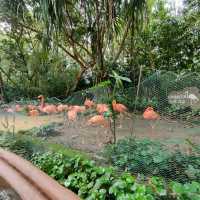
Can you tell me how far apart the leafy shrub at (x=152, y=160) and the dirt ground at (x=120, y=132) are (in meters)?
0.23

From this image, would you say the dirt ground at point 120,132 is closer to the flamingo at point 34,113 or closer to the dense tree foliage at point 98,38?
the flamingo at point 34,113

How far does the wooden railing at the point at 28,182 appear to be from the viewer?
2.95 meters

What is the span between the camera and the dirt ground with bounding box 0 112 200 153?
11.6ft

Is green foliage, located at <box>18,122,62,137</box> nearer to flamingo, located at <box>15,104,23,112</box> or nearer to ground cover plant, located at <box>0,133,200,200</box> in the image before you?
ground cover plant, located at <box>0,133,200,200</box>

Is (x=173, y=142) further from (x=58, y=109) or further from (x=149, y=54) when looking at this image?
(x=149, y=54)

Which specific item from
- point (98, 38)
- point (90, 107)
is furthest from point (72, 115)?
point (98, 38)

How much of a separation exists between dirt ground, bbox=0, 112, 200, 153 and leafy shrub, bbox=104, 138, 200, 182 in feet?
0.75

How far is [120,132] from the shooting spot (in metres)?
4.16

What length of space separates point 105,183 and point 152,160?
1.49 ft

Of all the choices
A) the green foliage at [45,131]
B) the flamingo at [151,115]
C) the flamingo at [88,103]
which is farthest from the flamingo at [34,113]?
the flamingo at [151,115]

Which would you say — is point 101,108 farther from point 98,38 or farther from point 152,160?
point 98,38

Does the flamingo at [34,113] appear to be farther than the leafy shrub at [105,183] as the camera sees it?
Yes

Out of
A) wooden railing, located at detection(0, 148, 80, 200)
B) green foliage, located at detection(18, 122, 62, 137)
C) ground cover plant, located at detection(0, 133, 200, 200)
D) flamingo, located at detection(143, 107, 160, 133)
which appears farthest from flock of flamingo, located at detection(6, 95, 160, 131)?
wooden railing, located at detection(0, 148, 80, 200)

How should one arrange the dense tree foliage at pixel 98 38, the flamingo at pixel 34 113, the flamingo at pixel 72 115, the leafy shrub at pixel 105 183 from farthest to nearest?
the dense tree foliage at pixel 98 38
the flamingo at pixel 34 113
the flamingo at pixel 72 115
the leafy shrub at pixel 105 183
